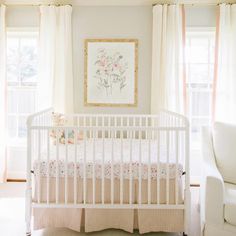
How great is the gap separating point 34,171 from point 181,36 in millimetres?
2307

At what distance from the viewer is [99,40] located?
3.74m

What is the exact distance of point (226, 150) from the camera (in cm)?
257

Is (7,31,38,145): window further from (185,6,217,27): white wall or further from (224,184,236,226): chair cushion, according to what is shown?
(224,184,236,226): chair cushion

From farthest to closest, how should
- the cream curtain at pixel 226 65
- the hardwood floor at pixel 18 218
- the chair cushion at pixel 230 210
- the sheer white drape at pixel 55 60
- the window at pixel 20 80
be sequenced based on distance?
the window at pixel 20 80 → the sheer white drape at pixel 55 60 → the cream curtain at pixel 226 65 → the hardwood floor at pixel 18 218 → the chair cushion at pixel 230 210

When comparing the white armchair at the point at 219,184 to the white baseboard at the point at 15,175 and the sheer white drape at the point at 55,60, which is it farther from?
the white baseboard at the point at 15,175

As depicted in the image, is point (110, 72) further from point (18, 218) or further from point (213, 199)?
point (213, 199)

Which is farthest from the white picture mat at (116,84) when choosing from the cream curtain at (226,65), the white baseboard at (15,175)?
the white baseboard at (15,175)

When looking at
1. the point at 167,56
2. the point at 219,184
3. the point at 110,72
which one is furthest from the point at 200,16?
the point at 219,184

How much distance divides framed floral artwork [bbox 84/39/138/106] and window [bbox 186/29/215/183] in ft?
2.30

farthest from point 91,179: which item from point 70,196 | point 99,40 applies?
point 99,40

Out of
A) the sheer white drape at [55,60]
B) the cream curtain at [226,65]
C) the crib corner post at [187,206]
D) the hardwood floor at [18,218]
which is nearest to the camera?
the crib corner post at [187,206]

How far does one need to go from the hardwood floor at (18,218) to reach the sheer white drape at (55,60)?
3.48 feet

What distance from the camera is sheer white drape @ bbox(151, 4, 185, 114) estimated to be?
3.58 meters

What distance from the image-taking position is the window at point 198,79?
379cm
